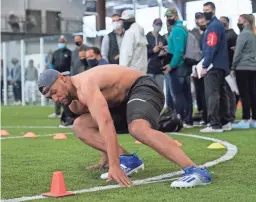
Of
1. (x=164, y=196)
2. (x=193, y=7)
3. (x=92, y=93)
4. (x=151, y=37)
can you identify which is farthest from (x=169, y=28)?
(x=193, y=7)

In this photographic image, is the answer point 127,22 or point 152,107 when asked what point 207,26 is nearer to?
point 127,22

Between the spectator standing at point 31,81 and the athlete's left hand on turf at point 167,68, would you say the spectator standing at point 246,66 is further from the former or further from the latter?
the spectator standing at point 31,81

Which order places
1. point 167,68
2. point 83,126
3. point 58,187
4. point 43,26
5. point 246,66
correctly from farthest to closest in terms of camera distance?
point 43,26
point 167,68
point 246,66
point 83,126
point 58,187

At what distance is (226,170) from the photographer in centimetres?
642

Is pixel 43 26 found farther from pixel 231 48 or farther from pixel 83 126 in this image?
pixel 83 126

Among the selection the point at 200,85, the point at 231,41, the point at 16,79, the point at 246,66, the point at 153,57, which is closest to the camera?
the point at 246,66

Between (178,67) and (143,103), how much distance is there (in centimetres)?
616

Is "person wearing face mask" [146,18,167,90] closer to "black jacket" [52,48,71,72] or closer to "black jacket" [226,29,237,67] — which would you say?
"black jacket" [226,29,237,67]

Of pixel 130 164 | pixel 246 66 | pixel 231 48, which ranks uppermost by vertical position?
pixel 231 48

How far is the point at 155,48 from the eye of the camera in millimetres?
12781

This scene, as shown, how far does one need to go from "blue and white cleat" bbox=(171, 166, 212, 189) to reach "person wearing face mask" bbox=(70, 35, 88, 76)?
7.51m

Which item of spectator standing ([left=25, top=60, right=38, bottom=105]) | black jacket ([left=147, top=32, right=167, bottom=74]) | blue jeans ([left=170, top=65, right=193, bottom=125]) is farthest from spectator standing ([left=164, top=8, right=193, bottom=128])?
spectator standing ([left=25, top=60, right=38, bottom=105])

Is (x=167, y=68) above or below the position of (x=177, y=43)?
below

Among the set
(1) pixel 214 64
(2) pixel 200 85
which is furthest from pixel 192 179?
(2) pixel 200 85
